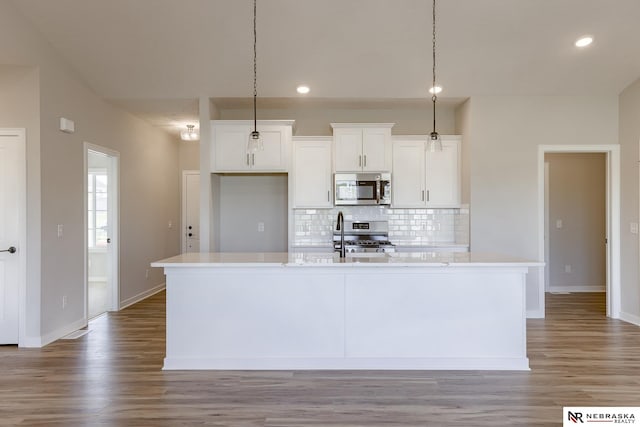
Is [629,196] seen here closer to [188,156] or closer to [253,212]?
[253,212]

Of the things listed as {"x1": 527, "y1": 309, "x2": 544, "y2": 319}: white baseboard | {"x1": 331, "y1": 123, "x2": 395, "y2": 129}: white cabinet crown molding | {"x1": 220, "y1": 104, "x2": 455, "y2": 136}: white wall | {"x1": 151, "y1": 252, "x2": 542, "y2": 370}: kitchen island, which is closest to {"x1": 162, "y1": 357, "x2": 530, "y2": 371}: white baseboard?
{"x1": 151, "y1": 252, "x2": 542, "y2": 370}: kitchen island

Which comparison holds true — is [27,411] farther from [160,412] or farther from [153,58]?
[153,58]

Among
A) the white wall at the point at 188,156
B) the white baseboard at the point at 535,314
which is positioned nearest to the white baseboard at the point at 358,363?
the white baseboard at the point at 535,314

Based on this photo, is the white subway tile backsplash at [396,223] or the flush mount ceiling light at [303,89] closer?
the flush mount ceiling light at [303,89]

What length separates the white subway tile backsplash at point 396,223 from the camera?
5723 millimetres

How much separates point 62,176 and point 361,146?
3462 millimetres

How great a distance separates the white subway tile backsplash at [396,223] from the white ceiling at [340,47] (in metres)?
1.50

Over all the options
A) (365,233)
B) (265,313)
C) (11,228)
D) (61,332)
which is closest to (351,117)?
(365,233)

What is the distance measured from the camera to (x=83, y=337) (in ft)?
14.5

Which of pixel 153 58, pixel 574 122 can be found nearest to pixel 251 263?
pixel 153 58

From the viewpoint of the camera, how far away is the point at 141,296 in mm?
6324

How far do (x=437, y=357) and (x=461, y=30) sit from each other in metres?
3.11

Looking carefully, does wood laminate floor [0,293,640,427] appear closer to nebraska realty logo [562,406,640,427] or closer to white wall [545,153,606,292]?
nebraska realty logo [562,406,640,427]

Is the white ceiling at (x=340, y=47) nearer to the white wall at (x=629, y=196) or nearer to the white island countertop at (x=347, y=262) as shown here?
the white wall at (x=629, y=196)
